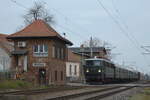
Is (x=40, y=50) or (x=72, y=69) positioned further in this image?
(x=72, y=69)

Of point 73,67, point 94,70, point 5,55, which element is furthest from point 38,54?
point 73,67

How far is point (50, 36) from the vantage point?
170 feet

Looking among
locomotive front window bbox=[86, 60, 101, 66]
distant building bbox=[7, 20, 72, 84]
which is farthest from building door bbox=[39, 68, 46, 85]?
locomotive front window bbox=[86, 60, 101, 66]

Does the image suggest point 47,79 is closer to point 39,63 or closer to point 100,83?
point 39,63

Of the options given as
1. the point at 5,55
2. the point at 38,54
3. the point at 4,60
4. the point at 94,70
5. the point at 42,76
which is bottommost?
the point at 42,76

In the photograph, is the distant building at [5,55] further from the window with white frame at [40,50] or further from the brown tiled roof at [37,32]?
the window with white frame at [40,50]

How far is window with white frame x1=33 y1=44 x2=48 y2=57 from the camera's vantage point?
52.2m

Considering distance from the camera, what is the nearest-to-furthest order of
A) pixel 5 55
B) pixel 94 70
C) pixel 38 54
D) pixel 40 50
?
pixel 94 70 < pixel 38 54 < pixel 40 50 < pixel 5 55

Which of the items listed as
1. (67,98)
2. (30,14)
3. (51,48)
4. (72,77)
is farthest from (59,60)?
(67,98)

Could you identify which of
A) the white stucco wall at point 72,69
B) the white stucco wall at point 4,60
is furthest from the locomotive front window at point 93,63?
the white stucco wall at point 72,69

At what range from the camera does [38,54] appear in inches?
2064

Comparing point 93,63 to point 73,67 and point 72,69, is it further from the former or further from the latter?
point 73,67

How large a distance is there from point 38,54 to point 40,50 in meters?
0.94

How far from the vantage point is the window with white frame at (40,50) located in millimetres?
52219
